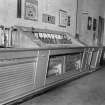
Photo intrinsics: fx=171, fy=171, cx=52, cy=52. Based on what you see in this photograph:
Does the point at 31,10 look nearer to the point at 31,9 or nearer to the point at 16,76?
the point at 31,9

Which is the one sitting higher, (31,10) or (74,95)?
(31,10)

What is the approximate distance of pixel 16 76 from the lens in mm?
2852

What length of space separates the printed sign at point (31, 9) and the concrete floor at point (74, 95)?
1.82 m

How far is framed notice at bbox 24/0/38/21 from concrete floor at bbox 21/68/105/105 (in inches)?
71.3

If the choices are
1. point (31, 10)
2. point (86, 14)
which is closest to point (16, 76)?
point (31, 10)

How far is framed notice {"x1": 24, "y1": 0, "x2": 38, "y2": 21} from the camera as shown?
12.9ft

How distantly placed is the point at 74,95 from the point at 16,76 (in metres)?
1.48

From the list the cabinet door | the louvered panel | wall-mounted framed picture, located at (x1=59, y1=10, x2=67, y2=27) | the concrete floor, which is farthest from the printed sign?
the concrete floor

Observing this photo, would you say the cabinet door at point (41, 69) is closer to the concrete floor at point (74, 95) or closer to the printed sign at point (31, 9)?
the concrete floor at point (74, 95)

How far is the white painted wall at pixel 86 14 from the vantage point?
21.5 feet

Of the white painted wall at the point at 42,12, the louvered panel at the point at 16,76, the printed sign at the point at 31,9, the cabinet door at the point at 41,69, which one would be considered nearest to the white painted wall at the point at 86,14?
the white painted wall at the point at 42,12

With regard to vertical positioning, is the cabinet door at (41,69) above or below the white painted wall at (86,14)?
below

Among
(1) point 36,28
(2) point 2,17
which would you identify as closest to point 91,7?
(1) point 36,28

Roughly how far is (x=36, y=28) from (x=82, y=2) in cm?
313
